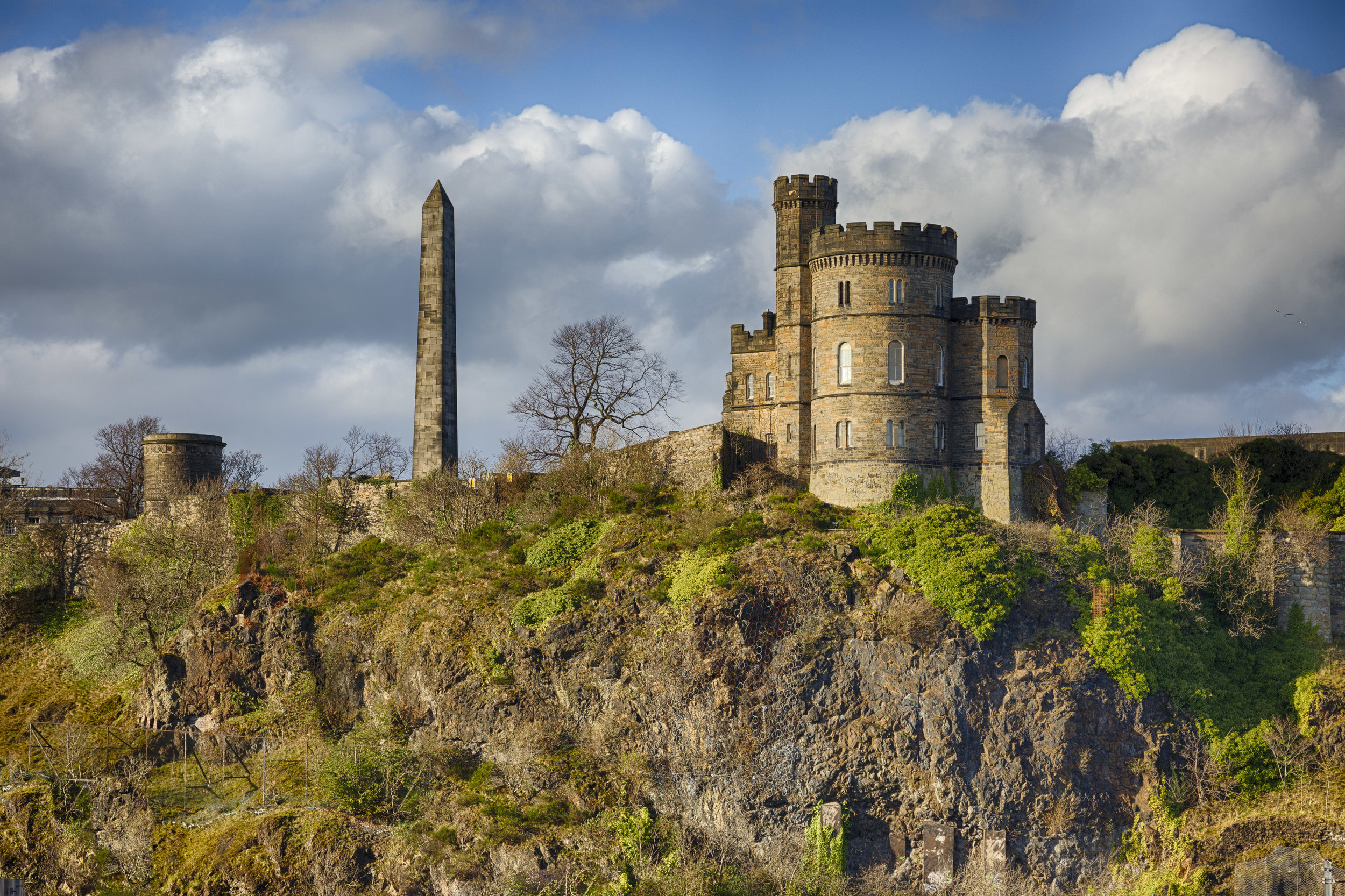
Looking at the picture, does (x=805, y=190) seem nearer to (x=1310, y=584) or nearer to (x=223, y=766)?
(x=1310, y=584)

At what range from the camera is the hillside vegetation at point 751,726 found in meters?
42.2

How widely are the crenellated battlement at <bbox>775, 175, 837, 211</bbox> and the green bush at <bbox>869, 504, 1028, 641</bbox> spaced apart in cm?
1464

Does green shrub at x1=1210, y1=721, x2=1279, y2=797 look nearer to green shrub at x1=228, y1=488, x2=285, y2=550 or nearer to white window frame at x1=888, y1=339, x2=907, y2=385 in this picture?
white window frame at x1=888, y1=339, x2=907, y2=385

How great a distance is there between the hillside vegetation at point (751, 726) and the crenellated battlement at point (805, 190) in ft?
37.7

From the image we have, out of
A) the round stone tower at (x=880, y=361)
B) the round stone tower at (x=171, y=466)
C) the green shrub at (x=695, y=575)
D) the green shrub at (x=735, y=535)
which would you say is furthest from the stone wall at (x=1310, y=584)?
the round stone tower at (x=171, y=466)

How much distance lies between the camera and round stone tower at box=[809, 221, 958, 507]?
49094 mm

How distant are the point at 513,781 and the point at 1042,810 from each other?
57.2 feet

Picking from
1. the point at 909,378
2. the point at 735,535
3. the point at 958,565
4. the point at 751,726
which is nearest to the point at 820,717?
the point at 751,726

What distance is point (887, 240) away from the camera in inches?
1954

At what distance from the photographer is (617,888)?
4116 centimetres

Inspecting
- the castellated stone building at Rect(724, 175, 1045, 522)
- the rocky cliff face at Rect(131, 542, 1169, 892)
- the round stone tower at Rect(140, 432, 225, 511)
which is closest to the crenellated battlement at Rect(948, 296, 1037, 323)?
the castellated stone building at Rect(724, 175, 1045, 522)

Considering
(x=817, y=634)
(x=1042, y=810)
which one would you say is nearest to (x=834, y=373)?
(x=817, y=634)

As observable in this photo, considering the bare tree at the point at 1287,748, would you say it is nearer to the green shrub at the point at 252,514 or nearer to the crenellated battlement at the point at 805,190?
the crenellated battlement at the point at 805,190

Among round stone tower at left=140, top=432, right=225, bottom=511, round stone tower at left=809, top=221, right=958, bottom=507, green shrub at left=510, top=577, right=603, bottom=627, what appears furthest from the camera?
round stone tower at left=140, top=432, right=225, bottom=511
